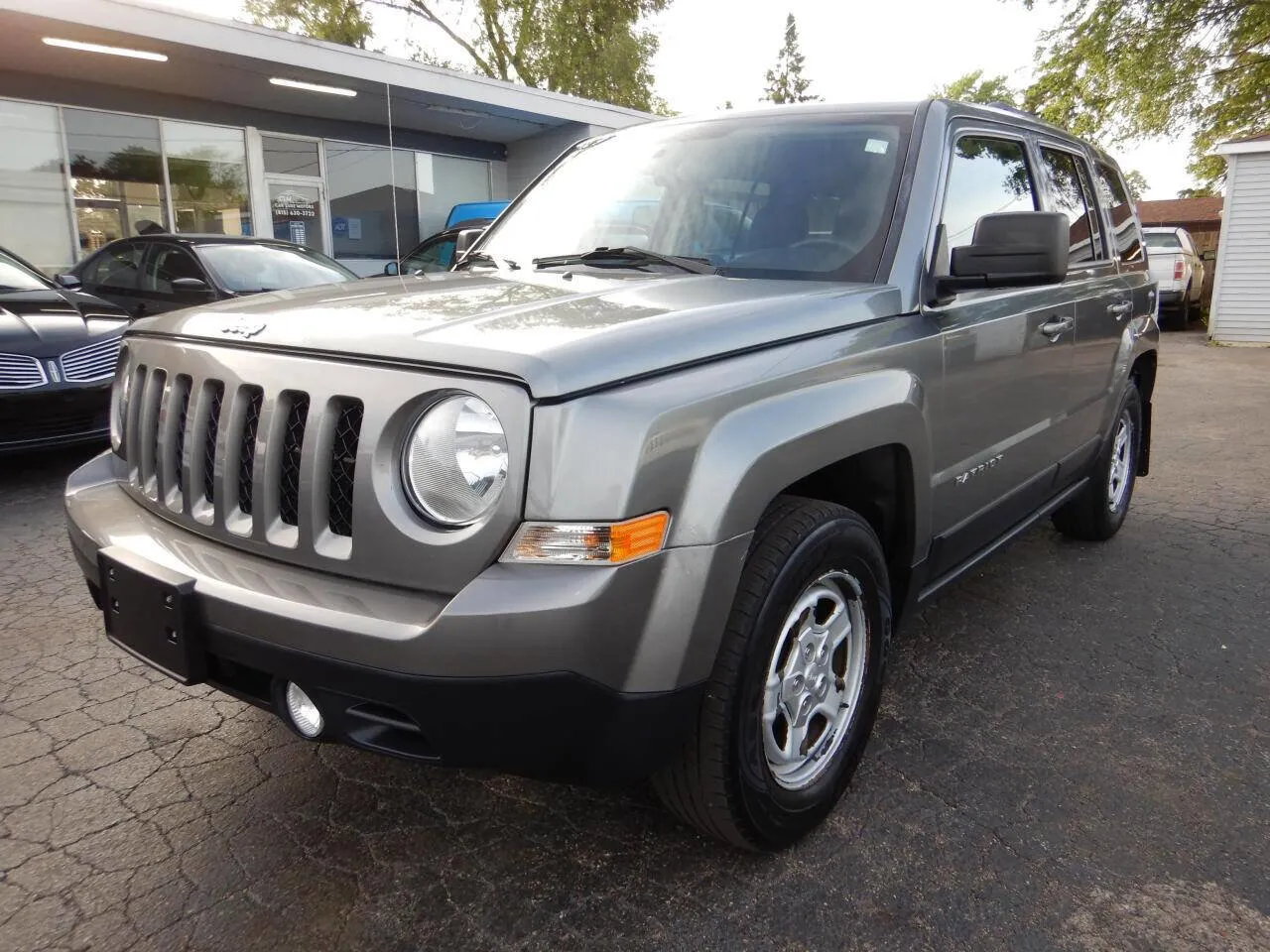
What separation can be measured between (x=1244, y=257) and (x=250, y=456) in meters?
17.2

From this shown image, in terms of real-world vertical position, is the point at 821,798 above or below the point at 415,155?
below

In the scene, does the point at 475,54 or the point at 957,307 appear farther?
the point at 475,54

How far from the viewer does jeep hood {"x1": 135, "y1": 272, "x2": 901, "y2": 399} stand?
167cm

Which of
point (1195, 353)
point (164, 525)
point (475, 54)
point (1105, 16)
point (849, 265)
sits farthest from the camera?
point (475, 54)

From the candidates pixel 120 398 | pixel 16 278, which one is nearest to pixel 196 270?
pixel 16 278

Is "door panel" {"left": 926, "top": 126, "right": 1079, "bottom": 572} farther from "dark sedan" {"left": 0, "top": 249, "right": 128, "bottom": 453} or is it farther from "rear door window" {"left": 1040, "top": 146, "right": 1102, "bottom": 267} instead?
"dark sedan" {"left": 0, "top": 249, "right": 128, "bottom": 453}

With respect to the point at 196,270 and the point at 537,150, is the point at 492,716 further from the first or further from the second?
the point at 537,150

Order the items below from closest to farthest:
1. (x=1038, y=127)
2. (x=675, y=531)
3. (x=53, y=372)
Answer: (x=675, y=531) → (x=1038, y=127) → (x=53, y=372)

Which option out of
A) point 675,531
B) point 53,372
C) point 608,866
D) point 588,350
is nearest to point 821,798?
point 608,866

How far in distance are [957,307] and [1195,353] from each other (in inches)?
528

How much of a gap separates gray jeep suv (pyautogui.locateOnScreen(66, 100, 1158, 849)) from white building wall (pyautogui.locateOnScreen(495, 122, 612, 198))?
13628 mm

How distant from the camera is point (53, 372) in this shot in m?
5.30

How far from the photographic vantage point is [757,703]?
6.34ft

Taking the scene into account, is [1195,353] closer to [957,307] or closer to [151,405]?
[957,307]
